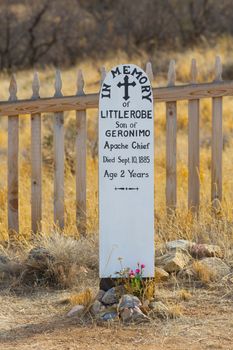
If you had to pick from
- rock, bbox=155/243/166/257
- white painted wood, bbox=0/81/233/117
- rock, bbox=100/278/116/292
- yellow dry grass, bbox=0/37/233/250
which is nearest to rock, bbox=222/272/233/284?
yellow dry grass, bbox=0/37/233/250

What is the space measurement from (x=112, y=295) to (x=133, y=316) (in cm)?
30

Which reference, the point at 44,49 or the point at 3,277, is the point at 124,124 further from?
the point at 44,49

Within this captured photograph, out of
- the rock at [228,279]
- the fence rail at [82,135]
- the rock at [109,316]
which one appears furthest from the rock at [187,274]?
the fence rail at [82,135]

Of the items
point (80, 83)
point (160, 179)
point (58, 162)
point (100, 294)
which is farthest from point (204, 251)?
point (160, 179)

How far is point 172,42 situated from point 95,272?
18.1 m

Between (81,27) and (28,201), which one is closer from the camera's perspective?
(28,201)

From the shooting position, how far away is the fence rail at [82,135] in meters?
7.99

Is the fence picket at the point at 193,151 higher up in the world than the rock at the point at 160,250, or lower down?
higher up

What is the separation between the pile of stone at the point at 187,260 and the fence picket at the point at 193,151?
2.72 feet

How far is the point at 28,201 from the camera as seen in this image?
9.23 m

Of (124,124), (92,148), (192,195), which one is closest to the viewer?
(124,124)

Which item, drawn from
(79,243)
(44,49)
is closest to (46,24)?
(44,49)

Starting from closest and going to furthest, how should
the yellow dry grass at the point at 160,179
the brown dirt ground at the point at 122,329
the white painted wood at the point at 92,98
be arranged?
the brown dirt ground at the point at 122,329 → the yellow dry grass at the point at 160,179 → the white painted wood at the point at 92,98

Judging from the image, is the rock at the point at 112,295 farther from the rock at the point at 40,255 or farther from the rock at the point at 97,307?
the rock at the point at 40,255
